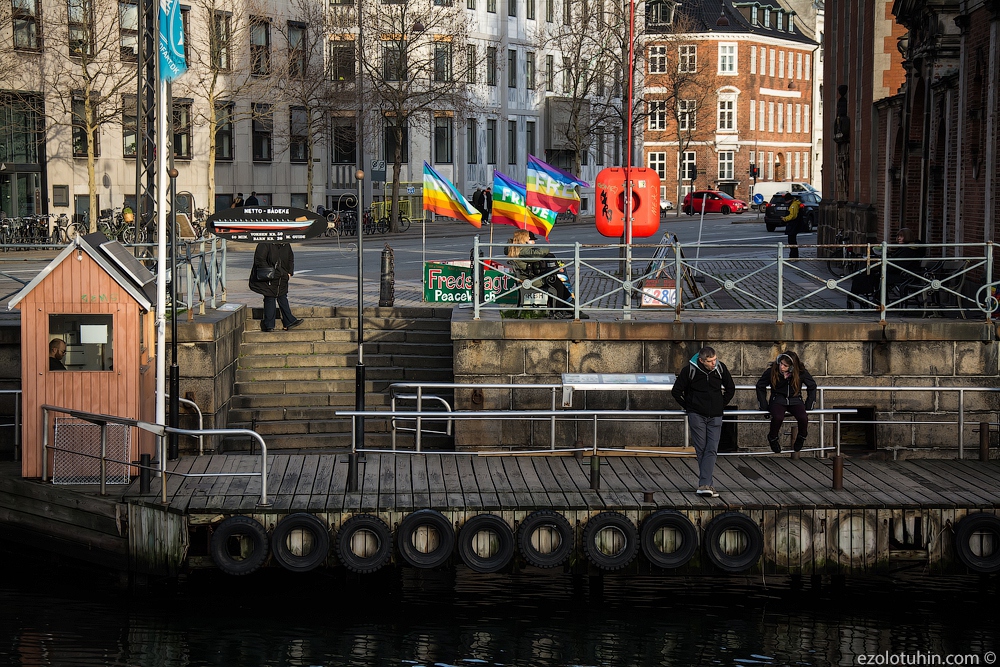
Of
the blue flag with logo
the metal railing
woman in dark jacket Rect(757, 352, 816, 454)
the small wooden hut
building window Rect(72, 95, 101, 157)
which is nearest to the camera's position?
the small wooden hut

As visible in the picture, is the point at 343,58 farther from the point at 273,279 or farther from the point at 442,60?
the point at 273,279

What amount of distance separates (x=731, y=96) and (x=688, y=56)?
199 inches

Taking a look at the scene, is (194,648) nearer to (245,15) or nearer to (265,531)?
(265,531)

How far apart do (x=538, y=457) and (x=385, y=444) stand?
2.29 m

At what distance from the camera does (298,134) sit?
5800 centimetres

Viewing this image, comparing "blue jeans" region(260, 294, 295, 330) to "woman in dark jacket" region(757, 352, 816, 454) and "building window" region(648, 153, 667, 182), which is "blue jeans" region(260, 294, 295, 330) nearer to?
"woman in dark jacket" region(757, 352, 816, 454)

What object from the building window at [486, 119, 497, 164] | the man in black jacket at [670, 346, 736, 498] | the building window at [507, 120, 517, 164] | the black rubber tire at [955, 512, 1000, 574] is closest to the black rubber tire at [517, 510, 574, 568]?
the man in black jacket at [670, 346, 736, 498]

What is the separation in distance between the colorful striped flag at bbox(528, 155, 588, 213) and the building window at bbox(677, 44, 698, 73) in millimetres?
61136

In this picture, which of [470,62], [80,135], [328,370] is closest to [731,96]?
[470,62]

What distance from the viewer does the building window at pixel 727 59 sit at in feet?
311

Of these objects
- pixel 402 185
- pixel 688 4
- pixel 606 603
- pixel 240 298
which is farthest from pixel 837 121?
pixel 688 4

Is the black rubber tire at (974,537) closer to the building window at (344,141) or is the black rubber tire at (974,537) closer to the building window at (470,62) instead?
the building window at (470,62)

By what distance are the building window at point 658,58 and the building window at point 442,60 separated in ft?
99.6

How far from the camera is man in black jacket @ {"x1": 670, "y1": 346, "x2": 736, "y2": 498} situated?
1495 centimetres
